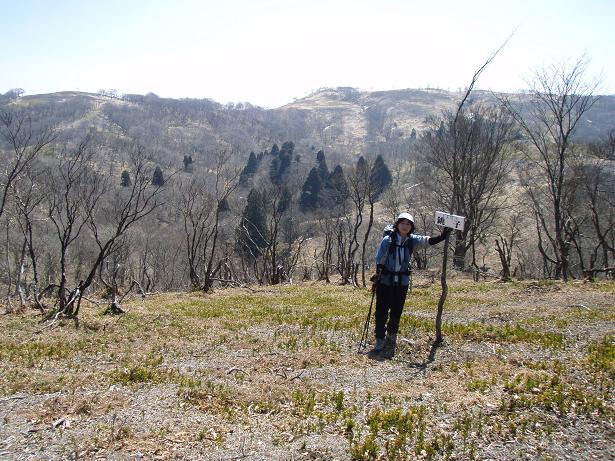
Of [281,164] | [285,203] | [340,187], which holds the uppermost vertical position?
[281,164]

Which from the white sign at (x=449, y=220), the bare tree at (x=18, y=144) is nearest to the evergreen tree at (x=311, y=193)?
the bare tree at (x=18, y=144)

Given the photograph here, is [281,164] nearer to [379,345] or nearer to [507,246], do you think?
[507,246]

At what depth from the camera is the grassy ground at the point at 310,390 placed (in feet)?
19.2

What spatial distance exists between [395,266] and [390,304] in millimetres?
870

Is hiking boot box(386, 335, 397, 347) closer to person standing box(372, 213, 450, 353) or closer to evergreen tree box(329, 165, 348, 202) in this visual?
person standing box(372, 213, 450, 353)

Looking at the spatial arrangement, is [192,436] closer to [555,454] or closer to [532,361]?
[555,454]

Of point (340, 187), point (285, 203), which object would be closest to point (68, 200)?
point (285, 203)

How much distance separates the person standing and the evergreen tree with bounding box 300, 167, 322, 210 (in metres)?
70.9

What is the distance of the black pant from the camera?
31.8 feet

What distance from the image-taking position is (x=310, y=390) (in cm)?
774

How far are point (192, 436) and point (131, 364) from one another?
12.5 ft

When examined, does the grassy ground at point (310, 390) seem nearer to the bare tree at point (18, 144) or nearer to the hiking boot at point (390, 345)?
the hiking boot at point (390, 345)

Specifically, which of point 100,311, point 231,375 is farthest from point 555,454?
point 100,311

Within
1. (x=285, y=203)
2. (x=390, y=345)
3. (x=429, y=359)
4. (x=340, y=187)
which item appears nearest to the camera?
(x=429, y=359)
